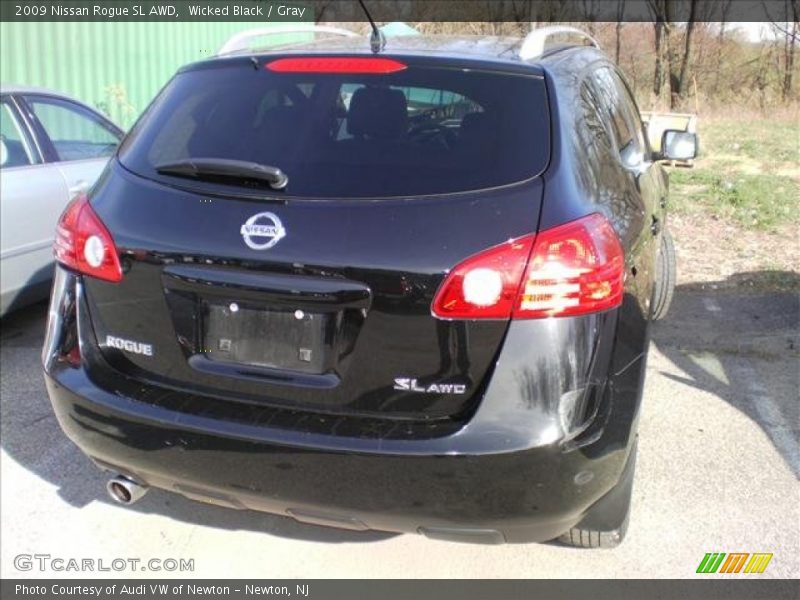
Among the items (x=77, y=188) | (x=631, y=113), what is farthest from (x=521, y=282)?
(x=77, y=188)

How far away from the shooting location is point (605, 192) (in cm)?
234

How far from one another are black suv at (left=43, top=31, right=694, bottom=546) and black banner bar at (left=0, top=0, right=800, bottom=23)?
8860mm

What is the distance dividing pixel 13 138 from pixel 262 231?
3619 millimetres

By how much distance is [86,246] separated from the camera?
2.39 metres

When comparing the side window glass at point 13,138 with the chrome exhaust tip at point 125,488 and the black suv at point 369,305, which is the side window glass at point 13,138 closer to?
the black suv at point 369,305

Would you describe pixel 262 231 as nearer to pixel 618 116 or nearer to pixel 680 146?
pixel 618 116

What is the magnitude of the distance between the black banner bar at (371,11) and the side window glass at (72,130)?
5.06 m
